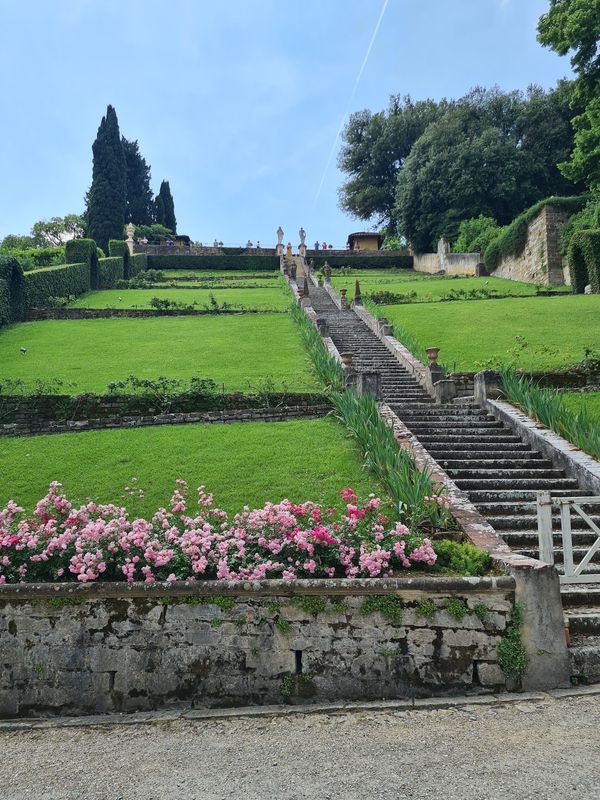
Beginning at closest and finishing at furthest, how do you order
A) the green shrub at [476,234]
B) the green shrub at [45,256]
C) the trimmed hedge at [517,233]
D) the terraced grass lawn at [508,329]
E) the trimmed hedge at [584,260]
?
the terraced grass lawn at [508,329] < the trimmed hedge at [584,260] < the trimmed hedge at [517,233] < the green shrub at [45,256] < the green shrub at [476,234]

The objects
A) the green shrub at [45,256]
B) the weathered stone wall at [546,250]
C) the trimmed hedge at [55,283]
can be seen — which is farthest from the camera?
the green shrub at [45,256]

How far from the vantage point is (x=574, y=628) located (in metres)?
5.03

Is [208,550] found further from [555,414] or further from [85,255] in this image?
[85,255]

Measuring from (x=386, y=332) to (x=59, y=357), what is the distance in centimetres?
997

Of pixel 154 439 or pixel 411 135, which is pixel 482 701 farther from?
pixel 411 135

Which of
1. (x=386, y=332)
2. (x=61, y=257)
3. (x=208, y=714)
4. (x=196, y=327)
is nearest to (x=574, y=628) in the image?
(x=208, y=714)

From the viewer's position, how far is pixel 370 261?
158 ft

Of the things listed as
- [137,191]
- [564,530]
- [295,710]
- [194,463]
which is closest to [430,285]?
[194,463]

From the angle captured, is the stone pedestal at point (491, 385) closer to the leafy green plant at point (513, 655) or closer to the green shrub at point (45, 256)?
the leafy green plant at point (513, 655)

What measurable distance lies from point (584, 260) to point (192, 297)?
18.3 metres

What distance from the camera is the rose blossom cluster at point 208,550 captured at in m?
4.82

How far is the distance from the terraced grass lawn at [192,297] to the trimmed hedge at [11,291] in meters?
3.43

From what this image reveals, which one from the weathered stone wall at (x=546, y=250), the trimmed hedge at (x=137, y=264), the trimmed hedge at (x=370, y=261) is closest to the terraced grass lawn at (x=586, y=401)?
the weathered stone wall at (x=546, y=250)

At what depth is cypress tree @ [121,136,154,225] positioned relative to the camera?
207 feet
